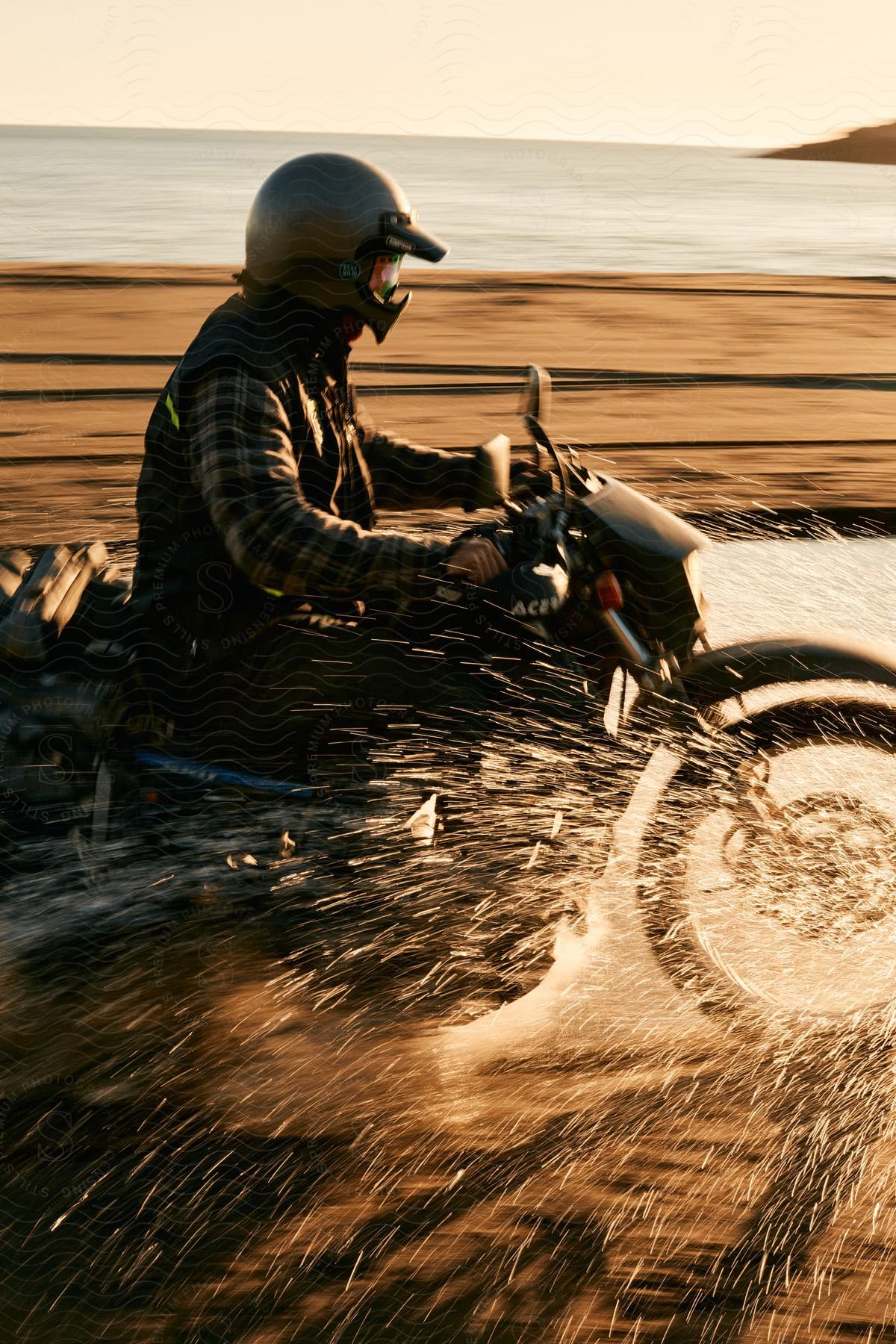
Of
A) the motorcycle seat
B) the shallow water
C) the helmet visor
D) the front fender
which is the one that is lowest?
the shallow water

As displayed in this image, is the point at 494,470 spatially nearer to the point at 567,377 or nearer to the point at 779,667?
the point at 779,667

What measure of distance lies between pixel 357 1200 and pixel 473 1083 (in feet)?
1.13

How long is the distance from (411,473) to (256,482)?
24.9 inches

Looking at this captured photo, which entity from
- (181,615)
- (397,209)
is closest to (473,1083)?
(181,615)

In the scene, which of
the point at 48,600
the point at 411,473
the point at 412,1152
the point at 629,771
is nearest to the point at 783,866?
the point at 629,771

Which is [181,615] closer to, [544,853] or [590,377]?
[544,853]

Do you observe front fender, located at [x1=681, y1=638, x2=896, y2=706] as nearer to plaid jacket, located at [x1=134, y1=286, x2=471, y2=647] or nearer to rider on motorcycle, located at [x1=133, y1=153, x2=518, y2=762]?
rider on motorcycle, located at [x1=133, y1=153, x2=518, y2=762]

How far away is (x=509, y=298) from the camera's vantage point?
13406mm

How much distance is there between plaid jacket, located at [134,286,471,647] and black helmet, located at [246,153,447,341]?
2.4 inches

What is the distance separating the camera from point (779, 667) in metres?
2.25

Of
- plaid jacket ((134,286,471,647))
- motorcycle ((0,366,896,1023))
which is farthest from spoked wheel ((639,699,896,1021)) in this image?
plaid jacket ((134,286,471,647))

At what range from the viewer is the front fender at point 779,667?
7.38 ft

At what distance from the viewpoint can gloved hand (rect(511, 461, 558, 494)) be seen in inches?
96.1

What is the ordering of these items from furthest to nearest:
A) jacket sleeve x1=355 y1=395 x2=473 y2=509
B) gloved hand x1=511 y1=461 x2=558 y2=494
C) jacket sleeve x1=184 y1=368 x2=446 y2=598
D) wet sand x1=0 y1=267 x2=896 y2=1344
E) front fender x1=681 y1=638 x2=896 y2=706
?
jacket sleeve x1=355 y1=395 x2=473 y2=509 → gloved hand x1=511 y1=461 x2=558 y2=494 → front fender x1=681 y1=638 x2=896 y2=706 → jacket sleeve x1=184 y1=368 x2=446 y2=598 → wet sand x1=0 y1=267 x2=896 y2=1344
